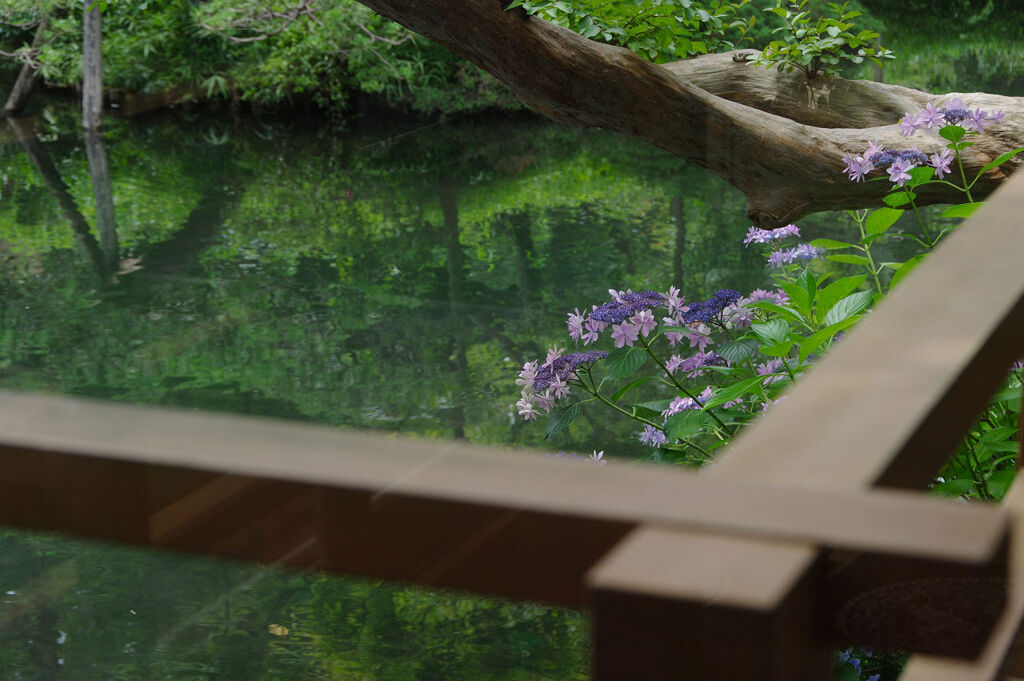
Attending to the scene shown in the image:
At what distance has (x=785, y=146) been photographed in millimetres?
2559

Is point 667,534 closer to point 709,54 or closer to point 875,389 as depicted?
point 875,389

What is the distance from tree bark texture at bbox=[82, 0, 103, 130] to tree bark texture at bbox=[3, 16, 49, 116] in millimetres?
1149

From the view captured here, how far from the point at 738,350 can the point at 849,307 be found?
1.06 ft

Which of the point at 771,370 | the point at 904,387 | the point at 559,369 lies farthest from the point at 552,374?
the point at 904,387

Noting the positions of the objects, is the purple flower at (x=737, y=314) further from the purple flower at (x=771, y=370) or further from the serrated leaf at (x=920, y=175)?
the serrated leaf at (x=920, y=175)

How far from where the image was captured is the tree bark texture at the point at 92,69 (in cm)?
978

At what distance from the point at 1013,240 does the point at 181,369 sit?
15.5 feet

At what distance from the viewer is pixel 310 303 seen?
5887 mm

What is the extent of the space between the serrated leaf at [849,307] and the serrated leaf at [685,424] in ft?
0.95

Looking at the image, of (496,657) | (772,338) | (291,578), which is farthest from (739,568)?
(291,578)

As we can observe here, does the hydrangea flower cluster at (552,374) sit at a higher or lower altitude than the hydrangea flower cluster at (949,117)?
lower

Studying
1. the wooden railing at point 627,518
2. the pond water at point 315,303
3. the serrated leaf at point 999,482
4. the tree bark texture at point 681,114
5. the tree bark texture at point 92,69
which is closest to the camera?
the wooden railing at point 627,518

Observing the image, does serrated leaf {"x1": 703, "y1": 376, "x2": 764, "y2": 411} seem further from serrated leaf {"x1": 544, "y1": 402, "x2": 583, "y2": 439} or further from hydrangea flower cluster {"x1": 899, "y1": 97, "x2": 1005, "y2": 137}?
hydrangea flower cluster {"x1": 899, "y1": 97, "x2": 1005, "y2": 137}

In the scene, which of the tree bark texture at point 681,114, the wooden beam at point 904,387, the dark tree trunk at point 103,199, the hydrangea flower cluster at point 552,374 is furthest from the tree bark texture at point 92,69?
the wooden beam at point 904,387
